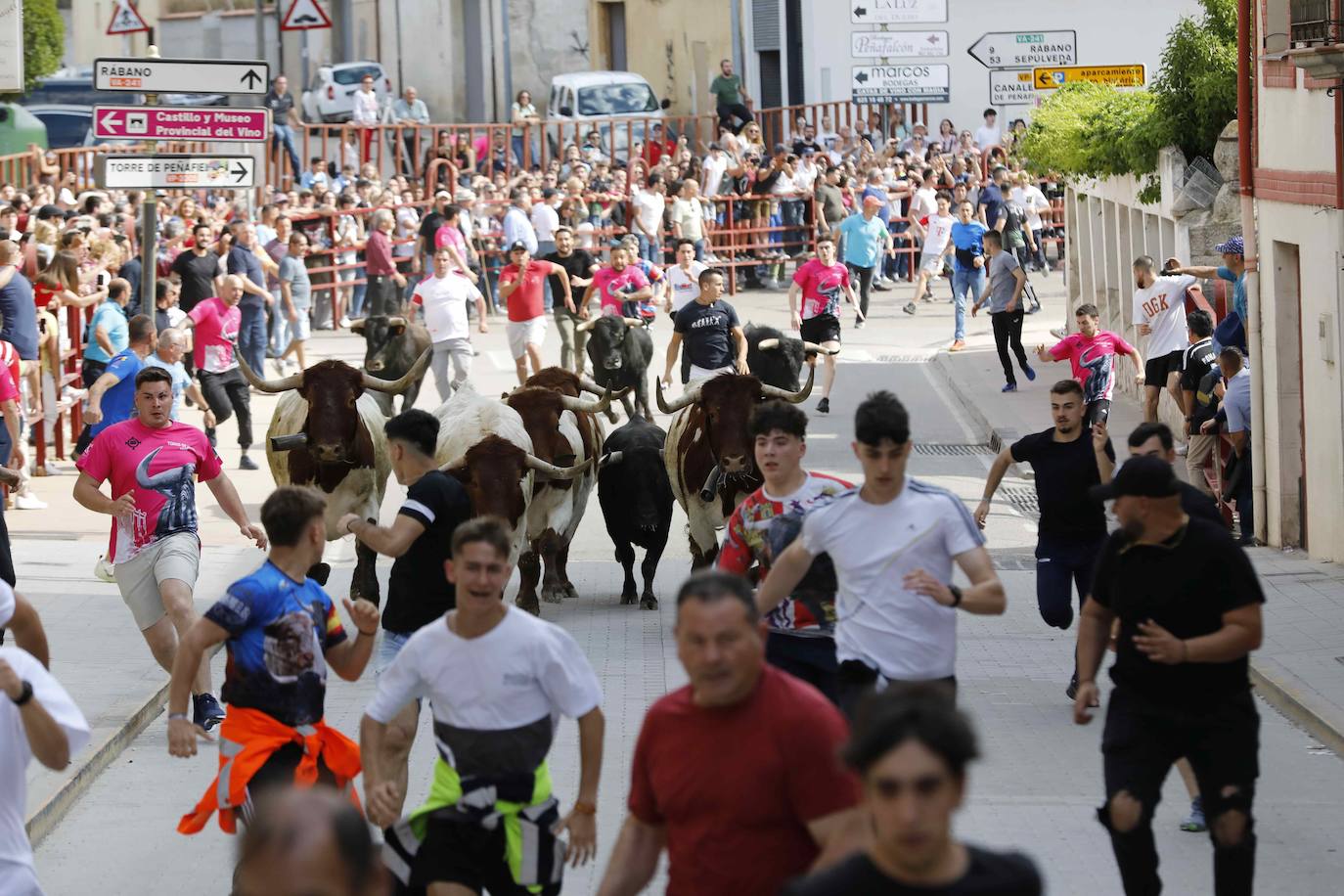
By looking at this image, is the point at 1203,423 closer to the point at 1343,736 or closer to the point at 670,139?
the point at 1343,736

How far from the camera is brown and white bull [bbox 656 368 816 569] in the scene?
12.9m

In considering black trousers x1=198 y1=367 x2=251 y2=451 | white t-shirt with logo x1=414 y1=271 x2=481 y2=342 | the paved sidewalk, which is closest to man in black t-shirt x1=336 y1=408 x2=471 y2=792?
the paved sidewalk

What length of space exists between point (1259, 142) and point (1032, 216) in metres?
20.8

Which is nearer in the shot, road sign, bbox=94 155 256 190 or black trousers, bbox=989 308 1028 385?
road sign, bbox=94 155 256 190

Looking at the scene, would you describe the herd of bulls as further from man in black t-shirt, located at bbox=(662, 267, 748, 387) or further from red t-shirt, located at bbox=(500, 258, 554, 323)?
red t-shirt, located at bbox=(500, 258, 554, 323)

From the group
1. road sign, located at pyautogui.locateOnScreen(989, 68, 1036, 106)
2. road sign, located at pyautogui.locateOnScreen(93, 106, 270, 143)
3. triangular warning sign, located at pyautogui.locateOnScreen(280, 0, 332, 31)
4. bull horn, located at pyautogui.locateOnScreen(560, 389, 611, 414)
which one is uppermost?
triangular warning sign, located at pyautogui.locateOnScreen(280, 0, 332, 31)

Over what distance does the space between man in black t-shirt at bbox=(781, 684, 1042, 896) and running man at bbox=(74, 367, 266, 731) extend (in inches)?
256

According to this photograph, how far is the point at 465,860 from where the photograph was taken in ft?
20.8

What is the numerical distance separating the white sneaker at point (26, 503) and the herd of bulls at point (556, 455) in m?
4.03

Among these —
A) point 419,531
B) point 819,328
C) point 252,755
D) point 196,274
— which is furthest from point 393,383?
point 819,328

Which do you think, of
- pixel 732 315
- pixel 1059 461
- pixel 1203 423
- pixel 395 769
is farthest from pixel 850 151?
pixel 395 769

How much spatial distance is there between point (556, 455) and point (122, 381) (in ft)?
10.2

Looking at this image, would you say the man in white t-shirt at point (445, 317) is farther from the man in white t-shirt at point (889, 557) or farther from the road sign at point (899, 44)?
the road sign at point (899, 44)

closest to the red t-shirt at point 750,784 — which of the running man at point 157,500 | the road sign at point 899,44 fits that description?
the running man at point 157,500
